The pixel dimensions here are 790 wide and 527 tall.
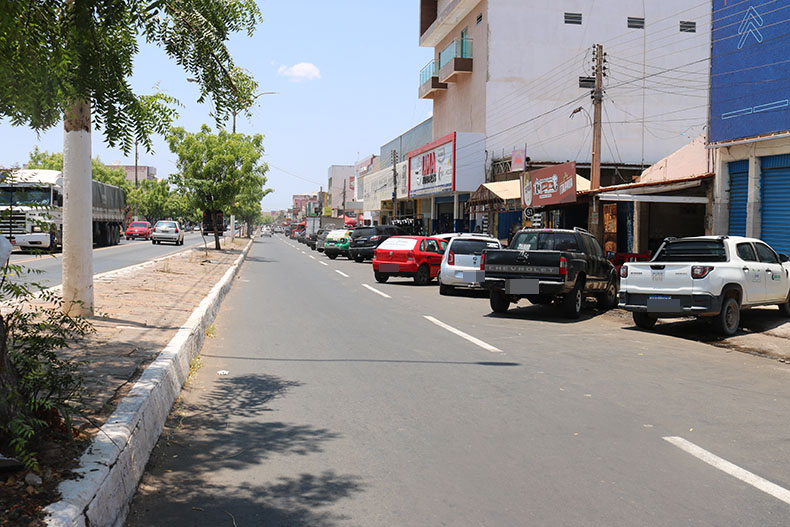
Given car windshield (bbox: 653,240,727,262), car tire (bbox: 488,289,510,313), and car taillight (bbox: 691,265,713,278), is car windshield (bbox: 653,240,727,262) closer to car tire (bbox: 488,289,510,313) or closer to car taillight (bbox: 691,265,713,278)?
car taillight (bbox: 691,265,713,278)

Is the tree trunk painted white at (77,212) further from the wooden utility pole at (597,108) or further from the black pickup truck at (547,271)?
the wooden utility pole at (597,108)

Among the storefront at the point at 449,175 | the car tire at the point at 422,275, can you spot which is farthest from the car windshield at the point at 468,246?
the storefront at the point at 449,175

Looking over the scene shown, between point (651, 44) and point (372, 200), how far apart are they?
3489 centimetres

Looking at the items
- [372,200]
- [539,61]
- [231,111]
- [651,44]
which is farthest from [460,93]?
[231,111]

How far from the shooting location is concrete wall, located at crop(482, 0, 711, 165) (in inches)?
1547

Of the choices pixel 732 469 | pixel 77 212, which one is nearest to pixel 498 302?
pixel 77 212

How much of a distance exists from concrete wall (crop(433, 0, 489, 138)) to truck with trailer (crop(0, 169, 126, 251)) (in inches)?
849

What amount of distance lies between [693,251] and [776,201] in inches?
184

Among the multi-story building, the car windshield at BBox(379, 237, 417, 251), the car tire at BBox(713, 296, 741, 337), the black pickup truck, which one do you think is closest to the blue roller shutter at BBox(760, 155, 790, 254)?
the black pickup truck

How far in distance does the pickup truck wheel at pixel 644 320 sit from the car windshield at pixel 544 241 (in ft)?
7.58

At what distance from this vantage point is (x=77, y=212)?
33.1ft

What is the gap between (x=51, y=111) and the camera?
20.2 feet

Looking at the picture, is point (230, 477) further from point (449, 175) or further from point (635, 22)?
point (635, 22)

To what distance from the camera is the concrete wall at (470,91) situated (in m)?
39.7
